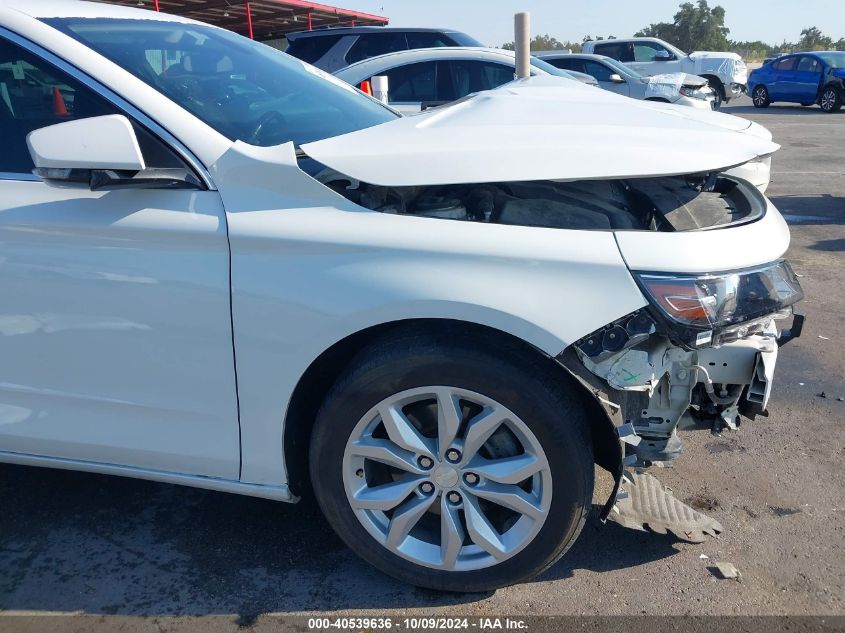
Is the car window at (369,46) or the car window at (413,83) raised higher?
the car window at (369,46)

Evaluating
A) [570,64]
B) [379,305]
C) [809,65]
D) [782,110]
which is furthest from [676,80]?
[379,305]

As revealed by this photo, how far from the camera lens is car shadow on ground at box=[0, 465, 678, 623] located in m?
2.46

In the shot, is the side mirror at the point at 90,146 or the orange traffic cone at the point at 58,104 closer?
the side mirror at the point at 90,146

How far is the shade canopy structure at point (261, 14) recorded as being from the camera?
16.0m

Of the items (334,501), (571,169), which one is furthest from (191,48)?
(334,501)

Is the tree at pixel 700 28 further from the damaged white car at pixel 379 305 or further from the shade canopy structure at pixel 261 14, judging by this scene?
the damaged white car at pixel 379 305

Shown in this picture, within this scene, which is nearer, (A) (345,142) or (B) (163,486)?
(A) (345,142)

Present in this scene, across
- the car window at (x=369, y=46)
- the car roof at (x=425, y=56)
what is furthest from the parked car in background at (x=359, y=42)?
the car roof at (x=425, y=56)

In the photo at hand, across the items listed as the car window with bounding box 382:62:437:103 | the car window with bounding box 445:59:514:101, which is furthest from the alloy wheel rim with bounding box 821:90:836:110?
the car window with bounding box 382:62:437:103

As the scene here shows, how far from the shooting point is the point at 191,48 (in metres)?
3.03

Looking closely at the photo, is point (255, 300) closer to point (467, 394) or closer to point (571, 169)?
point (467, 394)

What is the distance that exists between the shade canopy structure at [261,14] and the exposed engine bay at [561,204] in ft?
42.1

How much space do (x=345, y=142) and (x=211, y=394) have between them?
3.03 ft

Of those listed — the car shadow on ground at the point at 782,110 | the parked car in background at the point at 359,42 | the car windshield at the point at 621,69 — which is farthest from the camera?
the car shadow on ground at the point at 782,110
